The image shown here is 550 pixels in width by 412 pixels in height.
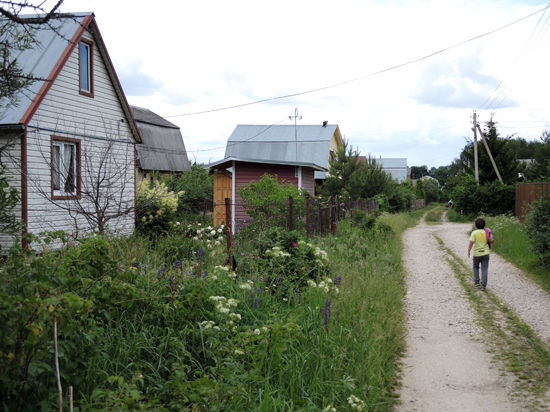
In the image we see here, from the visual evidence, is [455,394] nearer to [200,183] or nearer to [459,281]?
[459,281]

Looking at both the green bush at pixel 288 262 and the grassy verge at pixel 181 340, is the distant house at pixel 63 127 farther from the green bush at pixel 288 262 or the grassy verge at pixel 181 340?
the grassy verge at pixel 181 340

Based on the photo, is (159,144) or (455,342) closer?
(455,342)

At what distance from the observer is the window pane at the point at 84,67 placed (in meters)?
15.1

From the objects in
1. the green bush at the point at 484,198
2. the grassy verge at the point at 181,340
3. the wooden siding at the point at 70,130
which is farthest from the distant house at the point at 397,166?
the grassy verge at the point at 181,340

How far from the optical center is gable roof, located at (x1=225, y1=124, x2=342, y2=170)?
44.6 metres

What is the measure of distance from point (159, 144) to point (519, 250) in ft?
81.5

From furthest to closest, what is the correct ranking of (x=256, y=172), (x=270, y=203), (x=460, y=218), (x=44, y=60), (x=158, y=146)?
1. (x=460, y=218)
2. (x=158, y=146)
3. (x=256, y=172)
4. (x=270, y=203)
5. (x=44, y=60)

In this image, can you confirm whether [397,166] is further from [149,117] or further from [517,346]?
[517,346]

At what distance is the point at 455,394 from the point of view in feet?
16.0

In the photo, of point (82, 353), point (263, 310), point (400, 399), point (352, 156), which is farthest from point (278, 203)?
point (352, 156)

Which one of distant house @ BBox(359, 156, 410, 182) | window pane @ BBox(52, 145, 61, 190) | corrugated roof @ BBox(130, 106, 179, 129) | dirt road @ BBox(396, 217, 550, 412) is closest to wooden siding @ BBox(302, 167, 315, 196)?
dirt road @ BBox(396, 217, 550, 412)

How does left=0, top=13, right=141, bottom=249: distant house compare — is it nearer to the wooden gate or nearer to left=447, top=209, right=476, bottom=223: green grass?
the wooden gate

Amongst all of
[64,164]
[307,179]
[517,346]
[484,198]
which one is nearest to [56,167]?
[64,164]

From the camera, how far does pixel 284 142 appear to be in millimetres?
46531
